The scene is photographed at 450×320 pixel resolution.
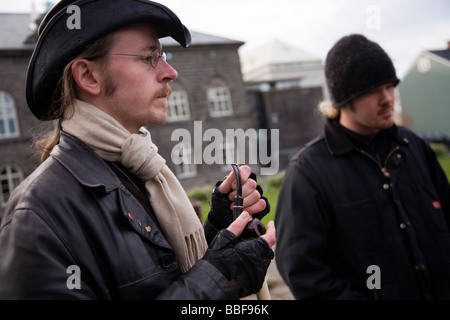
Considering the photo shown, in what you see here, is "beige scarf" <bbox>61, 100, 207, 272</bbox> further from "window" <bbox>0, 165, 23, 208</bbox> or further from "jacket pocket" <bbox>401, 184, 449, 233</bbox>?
"window" <bbox>0, 165, 23, 208</bbox>

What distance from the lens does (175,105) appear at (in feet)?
77.6

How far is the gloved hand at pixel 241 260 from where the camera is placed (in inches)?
48.6

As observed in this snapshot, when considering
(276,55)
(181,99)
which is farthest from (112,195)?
(276,55)

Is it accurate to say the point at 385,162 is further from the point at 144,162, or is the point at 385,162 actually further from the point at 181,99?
the point at 181,99

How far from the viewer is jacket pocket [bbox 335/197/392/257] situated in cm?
215

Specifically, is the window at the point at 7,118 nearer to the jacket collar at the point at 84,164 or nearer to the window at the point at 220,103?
the window at the point at 220,103

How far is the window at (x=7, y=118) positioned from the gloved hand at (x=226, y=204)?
72.3 ft

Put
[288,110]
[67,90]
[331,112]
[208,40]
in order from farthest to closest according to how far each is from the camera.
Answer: [288,110] → [208,40] → [331,112] → [67,90]

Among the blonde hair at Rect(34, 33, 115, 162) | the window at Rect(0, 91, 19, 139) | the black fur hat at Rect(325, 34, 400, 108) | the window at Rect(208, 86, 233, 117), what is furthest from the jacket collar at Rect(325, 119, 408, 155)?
the window at Rect(208, 86, 233, 117)

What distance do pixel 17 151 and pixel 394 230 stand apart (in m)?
22.4

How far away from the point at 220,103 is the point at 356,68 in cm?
2362

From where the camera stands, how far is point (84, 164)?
1.36m

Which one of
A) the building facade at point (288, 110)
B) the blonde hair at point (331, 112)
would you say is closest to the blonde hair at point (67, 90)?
the blonde hair at point (331, 112)
